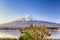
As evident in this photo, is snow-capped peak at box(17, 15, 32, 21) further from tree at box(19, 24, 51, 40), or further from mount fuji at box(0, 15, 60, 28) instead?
tree at box(19, 24, 51, 40)

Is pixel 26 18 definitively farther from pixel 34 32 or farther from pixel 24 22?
pixel 34 32

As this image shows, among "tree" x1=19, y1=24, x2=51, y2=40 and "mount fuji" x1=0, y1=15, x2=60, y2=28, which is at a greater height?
"mount fuji" x1=0, y1=15, x2=60, y2=28

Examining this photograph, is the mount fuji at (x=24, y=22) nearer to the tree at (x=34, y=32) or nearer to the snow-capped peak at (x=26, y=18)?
the snow-capped peak at (x=26, y=18)

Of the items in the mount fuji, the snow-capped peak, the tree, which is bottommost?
the tree

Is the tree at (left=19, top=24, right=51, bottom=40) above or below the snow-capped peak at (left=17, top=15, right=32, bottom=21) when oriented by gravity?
below

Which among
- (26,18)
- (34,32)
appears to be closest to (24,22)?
(26,18)

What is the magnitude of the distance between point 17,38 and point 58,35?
0.75 metres

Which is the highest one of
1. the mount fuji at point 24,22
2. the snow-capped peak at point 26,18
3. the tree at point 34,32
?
the snow-capped peak at point 26,18

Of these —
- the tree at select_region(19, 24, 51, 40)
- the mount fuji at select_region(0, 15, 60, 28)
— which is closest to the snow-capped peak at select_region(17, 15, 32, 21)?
the mount fuji at select_region(0, 15, 60, 28)

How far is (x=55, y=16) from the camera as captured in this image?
346 cm

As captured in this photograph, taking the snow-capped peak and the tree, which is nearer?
the tree

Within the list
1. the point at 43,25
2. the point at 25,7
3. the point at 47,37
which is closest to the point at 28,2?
the point at 25,7

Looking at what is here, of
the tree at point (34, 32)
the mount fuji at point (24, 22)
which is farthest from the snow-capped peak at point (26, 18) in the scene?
the tree at point (34, 32)

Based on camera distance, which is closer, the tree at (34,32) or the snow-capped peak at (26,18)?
the tree at (34,32)
